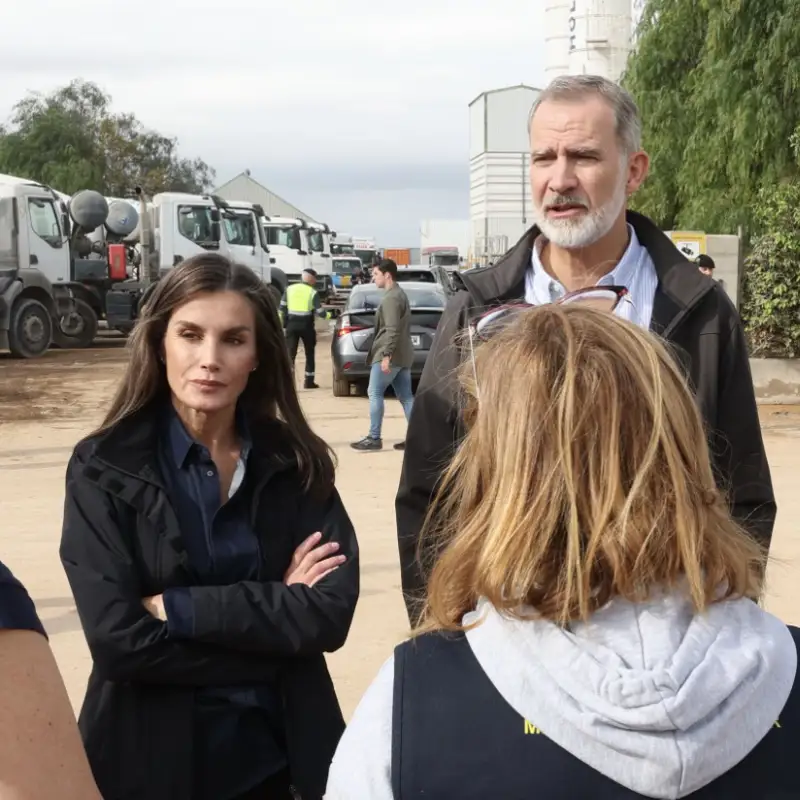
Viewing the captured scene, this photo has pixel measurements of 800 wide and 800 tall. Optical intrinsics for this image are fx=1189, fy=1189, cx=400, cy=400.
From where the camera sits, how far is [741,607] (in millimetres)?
1521

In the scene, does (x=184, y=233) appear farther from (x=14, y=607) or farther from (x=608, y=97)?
(x=14, y=607)

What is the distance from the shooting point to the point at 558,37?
119 ft

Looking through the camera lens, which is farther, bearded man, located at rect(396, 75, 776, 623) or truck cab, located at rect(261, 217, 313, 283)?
truck cab, located at rect(261, 217, 313, 283)

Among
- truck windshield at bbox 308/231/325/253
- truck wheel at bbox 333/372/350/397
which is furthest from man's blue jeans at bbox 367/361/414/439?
truck windshield at bbox 308/231/325/253

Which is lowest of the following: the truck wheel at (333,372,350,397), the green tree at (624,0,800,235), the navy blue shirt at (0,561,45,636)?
the truck wheel at (333,372,350,397)

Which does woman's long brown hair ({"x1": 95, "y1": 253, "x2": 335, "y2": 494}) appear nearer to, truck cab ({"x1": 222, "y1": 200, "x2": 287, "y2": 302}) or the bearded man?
the bearded man

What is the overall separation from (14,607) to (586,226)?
1718mm

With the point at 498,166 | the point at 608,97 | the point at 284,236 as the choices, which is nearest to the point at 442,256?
the point at 498,166

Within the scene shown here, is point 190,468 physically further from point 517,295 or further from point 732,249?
point 732,249

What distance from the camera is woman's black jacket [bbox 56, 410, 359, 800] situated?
7.64 ft

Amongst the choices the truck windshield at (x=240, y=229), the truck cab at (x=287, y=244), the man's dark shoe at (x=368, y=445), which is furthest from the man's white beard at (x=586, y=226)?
the truck cab at (x=287, y=244)

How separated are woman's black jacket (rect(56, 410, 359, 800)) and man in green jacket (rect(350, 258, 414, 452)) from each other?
859cm

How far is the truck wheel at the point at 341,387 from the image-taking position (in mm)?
15883

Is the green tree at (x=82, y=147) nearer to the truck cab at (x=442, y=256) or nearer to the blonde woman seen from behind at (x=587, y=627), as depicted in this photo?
the truck cab at (x=442, y=256)
